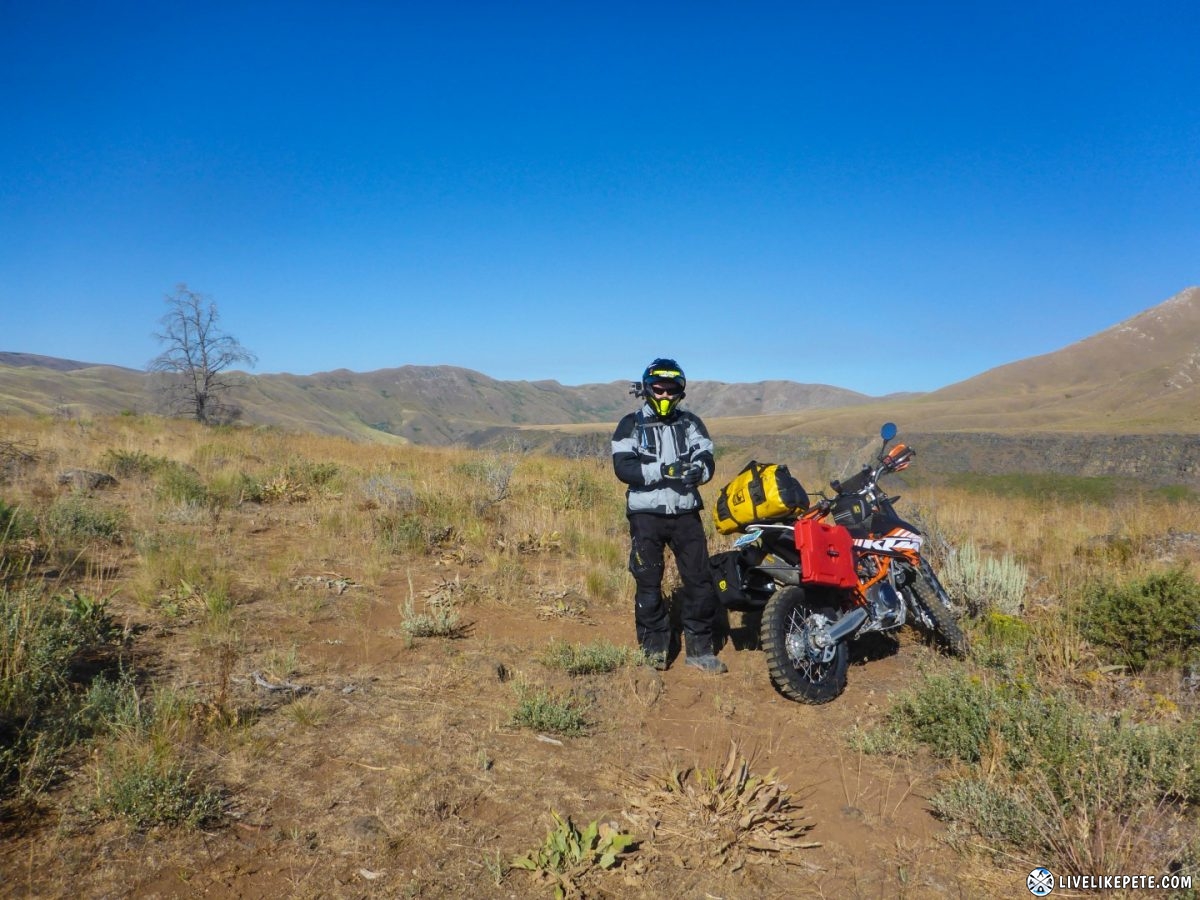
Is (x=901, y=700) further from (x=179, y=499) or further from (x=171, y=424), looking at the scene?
(x=171, y=424)

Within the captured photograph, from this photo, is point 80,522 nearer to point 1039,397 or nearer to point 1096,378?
point 1039,397

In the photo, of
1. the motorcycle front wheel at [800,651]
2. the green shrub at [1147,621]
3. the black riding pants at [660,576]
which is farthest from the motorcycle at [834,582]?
the green shrub at [1147,621]

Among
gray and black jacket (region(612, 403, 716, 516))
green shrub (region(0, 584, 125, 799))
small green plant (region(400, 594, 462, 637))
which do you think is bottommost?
small green plant (region(400, 594, 462, 637))

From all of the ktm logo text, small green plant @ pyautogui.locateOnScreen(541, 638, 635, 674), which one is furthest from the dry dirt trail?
the ktm logo text

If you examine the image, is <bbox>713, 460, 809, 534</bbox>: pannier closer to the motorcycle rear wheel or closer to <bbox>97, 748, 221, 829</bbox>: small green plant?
the motorcycle rear wheel

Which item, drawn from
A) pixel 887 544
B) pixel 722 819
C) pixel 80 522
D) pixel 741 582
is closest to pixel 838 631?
pixel 741 582

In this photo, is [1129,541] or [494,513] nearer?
[1129,541]

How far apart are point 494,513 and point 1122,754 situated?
7513 mm

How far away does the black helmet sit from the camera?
493 centimetres

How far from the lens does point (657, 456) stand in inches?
195

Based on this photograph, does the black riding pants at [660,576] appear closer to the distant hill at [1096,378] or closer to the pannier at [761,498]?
the pannier at [761,498]

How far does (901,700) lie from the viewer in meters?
4.25

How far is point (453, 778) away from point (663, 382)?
290 cm

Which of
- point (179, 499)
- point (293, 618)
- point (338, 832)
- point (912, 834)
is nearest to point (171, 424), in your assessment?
point (179, 499)
